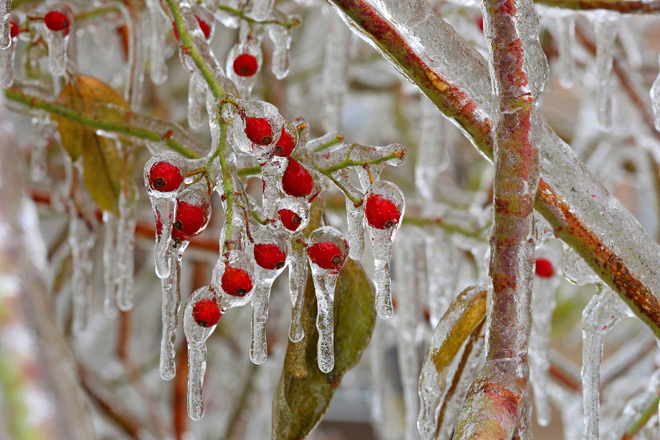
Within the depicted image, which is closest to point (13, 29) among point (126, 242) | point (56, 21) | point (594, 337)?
point (56, 21)

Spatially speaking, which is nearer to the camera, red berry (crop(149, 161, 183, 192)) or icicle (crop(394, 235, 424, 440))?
red berry (crop(149, 161, 183, 192))

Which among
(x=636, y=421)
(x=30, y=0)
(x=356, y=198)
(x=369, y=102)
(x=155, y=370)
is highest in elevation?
(x=369, y=102)

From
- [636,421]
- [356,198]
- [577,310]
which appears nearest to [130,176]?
[356,198]

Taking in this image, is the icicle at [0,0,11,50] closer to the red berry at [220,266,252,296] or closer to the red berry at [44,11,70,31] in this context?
the red berry at [44,11,70,31]

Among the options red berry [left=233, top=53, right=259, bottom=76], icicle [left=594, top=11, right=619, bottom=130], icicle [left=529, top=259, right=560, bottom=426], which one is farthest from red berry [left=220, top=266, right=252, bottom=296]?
icicle [left=594, top=11, right=619, bottom=130]

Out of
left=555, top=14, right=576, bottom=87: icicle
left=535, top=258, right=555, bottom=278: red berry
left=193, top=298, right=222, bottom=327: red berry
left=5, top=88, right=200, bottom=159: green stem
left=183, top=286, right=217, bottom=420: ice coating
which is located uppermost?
left=555, top=14, right=576, bottom=87: icicle

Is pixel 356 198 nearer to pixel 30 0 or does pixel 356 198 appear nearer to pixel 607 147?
pixel 30 0
